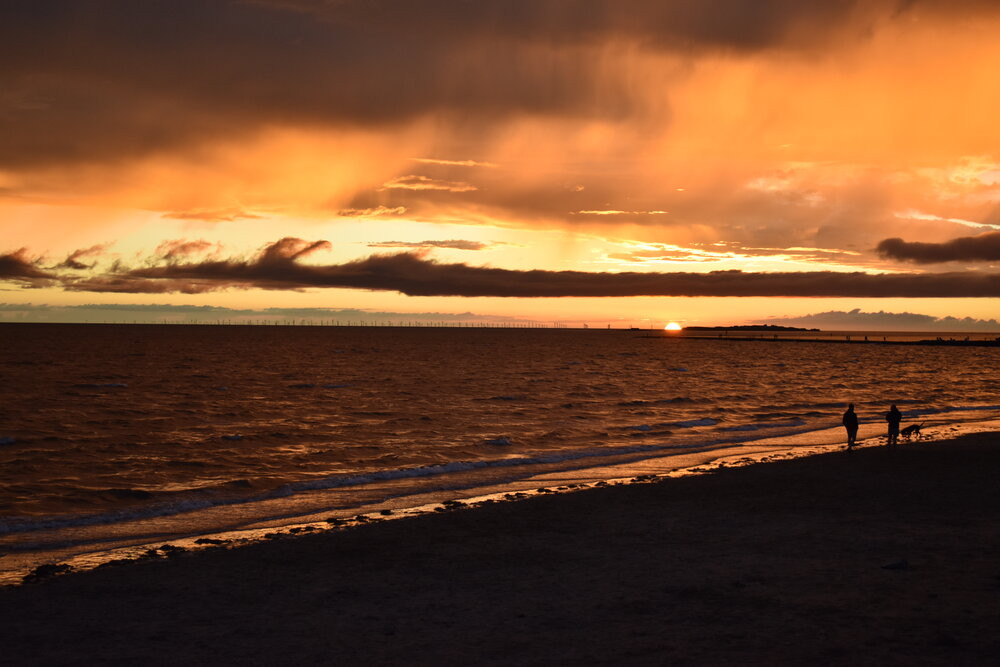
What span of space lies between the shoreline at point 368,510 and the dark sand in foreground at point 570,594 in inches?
52.8

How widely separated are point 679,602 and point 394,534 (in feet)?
24.8

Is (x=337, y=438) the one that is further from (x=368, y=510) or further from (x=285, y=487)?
(x=368, y=510)

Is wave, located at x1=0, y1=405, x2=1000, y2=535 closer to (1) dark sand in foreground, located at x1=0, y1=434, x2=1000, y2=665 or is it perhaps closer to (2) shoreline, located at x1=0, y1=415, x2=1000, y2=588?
(2) shoreline, located at x1=0, y1=415, x2=1000, y2=588

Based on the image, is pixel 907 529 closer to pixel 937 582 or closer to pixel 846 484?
pixel 937 582

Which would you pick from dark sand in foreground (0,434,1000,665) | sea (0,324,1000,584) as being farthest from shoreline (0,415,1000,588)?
dark sand in foreground (0,434,1000,665)

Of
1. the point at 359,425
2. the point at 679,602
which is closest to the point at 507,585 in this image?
the point at 679,602

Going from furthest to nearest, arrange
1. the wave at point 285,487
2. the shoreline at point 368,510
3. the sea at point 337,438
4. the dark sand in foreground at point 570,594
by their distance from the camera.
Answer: the sea at point 337,438, the wave at point 285,487, the shoreline at point 368,510, the dark sand in foreground at point 570,594

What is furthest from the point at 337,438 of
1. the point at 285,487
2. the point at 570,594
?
the point at 570,594

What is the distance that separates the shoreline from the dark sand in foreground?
134 cm

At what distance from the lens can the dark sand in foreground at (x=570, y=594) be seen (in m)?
10.5

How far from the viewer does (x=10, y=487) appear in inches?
1003

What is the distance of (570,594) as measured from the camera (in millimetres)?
12891

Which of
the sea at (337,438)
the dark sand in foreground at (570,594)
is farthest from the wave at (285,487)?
the dark sand in foreground at (570,594)

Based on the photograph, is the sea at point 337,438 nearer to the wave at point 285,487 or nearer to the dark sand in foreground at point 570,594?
the wave at point 285,487
